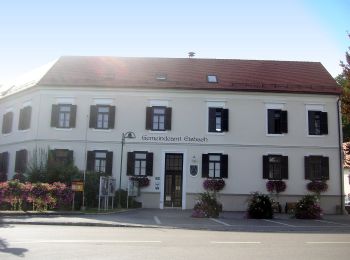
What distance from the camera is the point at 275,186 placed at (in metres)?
27.3

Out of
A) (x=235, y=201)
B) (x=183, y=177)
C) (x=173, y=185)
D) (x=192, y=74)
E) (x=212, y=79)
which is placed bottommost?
(x=235, y=201)

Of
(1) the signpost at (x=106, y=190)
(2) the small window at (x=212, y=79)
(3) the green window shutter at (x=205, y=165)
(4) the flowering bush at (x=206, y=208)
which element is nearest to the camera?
(4) the flowering bush at (x=206, y=208)

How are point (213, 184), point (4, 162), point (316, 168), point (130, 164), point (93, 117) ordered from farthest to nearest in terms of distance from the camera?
point (4, 162) → point (93, 117) → point (316, 168) → point (130, 164) → point (213, 184)

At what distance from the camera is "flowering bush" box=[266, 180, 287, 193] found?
27.3 meters

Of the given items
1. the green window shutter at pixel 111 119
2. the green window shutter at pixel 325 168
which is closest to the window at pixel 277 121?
the green window shutter at pixel 325 168

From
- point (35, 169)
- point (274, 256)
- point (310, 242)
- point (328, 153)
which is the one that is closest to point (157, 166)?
point (35, 169)

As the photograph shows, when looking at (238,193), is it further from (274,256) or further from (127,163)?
(274,256)

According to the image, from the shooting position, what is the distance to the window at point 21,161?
93.6 feet

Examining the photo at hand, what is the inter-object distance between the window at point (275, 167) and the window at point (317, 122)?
2.68 metres

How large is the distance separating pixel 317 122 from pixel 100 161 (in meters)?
14.0

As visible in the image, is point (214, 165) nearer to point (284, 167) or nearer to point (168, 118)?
point (168, 118)

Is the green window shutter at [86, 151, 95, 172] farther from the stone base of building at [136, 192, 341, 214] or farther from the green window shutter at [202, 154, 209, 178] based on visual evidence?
the green window shutter at [202, 154, 209, 178]

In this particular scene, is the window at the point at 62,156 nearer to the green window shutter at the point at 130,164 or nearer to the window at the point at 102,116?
the window at the point at 102,116

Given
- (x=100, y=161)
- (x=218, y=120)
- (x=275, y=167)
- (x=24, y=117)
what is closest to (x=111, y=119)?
(x=100, y=161)
